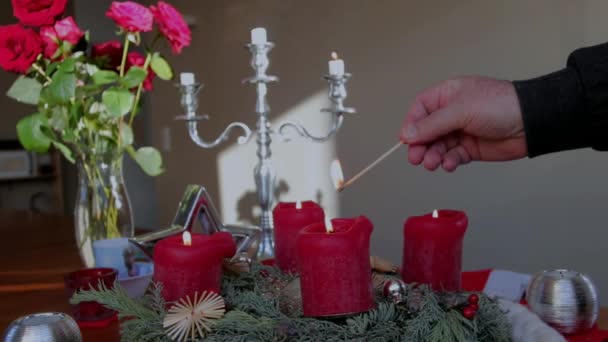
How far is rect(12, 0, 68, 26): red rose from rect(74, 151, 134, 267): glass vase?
25cm

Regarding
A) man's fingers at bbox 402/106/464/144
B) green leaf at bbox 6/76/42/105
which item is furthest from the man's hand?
A: green leaf at bbox 6/76/42/105

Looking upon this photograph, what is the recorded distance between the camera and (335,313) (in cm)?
55

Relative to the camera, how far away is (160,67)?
1163 mm

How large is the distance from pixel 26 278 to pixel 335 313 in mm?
844

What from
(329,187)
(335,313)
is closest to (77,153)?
(335,313)

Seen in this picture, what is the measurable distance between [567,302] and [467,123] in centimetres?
29

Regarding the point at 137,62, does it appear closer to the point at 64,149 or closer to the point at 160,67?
the point at 160,67

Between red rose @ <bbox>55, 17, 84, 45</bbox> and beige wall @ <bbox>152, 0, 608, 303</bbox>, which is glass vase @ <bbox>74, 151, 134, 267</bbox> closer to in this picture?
red rose @ <bbox>55, 17, 84, 45</bbox>

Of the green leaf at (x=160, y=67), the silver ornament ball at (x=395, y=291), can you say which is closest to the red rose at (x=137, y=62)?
the green leaf at (x=160, y=67)

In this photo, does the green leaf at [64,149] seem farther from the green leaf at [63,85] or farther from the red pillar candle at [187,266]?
the red pillar candle at [187,266]

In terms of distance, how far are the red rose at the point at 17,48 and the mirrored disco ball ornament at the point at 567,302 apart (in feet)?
2.84

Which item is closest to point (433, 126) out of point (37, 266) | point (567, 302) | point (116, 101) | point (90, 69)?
point (567, 302)

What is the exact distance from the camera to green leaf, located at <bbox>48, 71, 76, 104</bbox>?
0.98m

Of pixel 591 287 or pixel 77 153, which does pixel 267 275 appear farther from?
pixel 77 153
